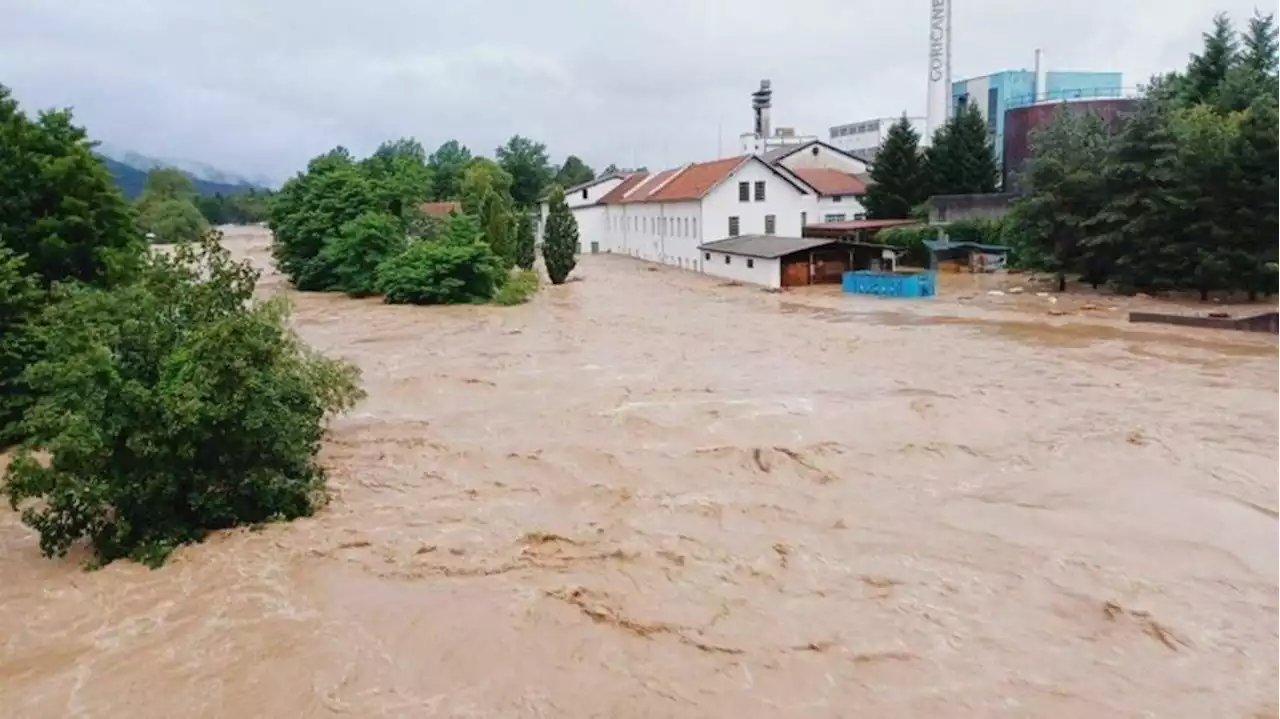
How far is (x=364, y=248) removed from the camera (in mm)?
34219

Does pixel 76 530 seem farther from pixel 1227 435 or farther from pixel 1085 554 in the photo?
pixel 1227 435

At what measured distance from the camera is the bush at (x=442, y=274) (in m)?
31.5

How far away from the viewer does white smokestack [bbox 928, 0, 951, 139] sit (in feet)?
169

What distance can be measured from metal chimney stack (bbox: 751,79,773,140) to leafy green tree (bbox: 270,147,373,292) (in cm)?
4164

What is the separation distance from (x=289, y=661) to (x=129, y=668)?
114 cm

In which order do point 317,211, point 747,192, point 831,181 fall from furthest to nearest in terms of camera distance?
point 831,181, point 747,192, point 317,211

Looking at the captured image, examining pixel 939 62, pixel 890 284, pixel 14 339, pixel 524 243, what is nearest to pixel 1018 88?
pixel 939 62

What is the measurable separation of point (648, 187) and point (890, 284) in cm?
2426

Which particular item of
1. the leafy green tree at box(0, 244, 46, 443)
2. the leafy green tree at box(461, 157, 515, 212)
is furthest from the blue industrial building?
the leafy green tree at box(0, 244, 46, 443)

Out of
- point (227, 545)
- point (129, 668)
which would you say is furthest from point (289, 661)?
point (227, 545)

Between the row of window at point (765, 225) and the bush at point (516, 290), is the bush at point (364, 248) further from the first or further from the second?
the row of window at point (765, 225)

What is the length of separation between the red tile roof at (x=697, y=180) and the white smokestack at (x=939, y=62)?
40.1 feet

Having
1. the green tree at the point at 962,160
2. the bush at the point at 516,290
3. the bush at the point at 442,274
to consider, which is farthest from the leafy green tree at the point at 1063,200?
the bush at the point at 442,274

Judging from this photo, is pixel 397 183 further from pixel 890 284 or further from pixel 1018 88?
pixel 1018 88
